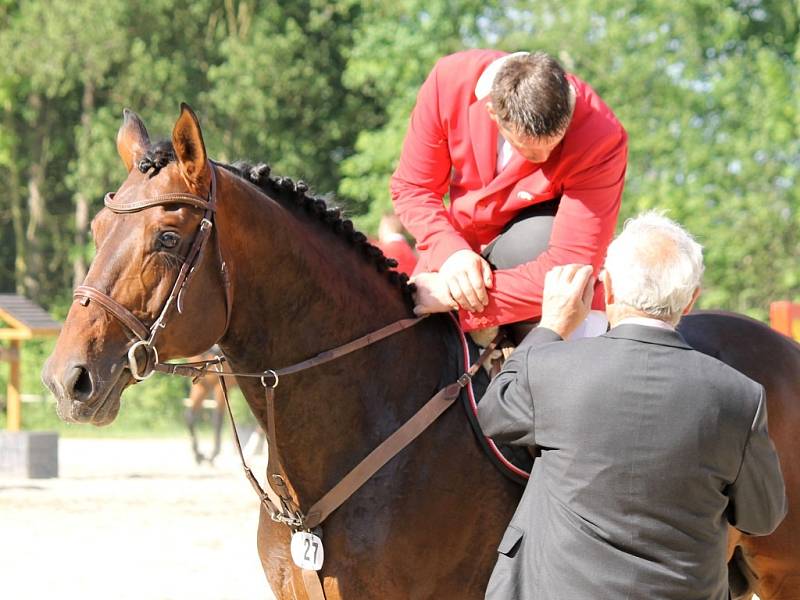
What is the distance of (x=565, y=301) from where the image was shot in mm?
3047

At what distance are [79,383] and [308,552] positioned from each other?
82cm

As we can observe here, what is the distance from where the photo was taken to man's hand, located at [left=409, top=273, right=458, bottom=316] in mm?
3680

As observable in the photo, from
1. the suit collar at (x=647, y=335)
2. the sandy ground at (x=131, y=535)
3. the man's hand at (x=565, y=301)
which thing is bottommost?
the sandy ground at (x=131, y=535)

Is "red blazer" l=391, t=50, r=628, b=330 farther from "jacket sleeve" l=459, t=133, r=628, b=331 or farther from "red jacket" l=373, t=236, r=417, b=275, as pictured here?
"red jacket" l=373, t=236, r=417, b=275

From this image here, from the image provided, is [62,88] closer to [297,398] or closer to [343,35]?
[343,35]

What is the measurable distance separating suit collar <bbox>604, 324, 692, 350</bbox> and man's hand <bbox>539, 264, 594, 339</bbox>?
1.08ft

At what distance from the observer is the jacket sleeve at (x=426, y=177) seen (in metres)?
3.88

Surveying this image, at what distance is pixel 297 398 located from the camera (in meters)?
3.44

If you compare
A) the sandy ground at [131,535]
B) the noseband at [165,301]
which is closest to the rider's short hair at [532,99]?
the noseband at [165,301]

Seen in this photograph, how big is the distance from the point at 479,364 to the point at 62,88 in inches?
1144

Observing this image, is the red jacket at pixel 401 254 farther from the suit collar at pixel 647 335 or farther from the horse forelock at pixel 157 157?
the suit collar at pixel 647 335

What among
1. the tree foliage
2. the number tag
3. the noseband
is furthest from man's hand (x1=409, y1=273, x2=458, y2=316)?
the tree foliage

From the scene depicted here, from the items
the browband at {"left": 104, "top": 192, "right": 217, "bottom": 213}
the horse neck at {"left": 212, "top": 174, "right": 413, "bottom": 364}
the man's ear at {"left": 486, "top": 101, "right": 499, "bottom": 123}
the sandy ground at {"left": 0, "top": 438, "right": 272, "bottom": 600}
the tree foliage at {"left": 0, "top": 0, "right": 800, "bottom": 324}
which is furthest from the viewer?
the tree foliage at {"left": 0, "top": 0, "right": 800, "bottom": 324}

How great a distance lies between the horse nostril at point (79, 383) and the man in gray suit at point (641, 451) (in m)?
1.09
